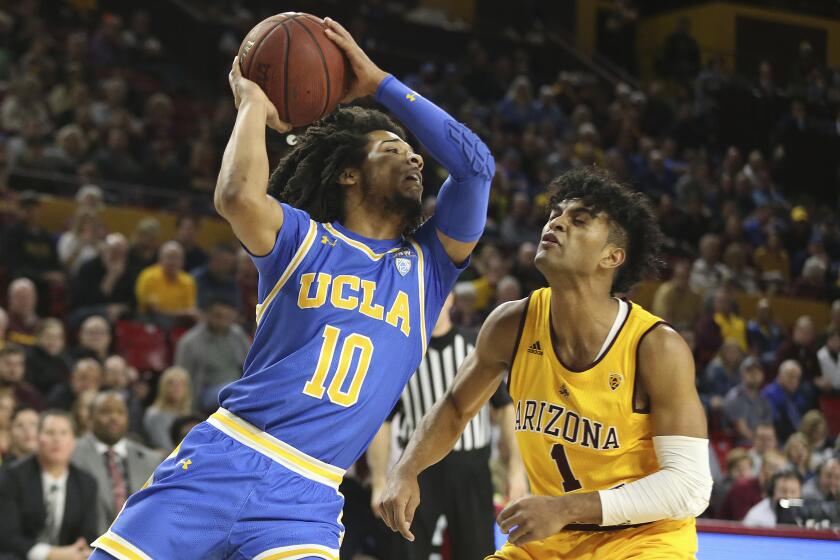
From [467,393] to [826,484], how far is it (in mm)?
4975

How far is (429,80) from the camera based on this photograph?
15.5 metres

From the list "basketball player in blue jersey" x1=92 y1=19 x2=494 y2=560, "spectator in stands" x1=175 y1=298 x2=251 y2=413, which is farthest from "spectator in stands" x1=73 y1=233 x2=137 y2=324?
"basketball player in blue jersey" x1=92 y1=19 x2=494 y2=560

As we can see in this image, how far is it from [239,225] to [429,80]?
12754 mm

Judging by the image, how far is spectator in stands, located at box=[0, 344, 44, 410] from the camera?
24.1 ft

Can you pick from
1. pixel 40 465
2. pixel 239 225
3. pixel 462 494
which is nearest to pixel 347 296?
pixel 239 225

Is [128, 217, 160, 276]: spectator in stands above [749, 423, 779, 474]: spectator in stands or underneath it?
above

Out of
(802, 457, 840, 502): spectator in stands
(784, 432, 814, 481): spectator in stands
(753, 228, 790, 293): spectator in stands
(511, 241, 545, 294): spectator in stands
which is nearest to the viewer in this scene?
(802, 457, 840, 502): spectator in stands

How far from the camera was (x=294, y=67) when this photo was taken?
3.22 metres

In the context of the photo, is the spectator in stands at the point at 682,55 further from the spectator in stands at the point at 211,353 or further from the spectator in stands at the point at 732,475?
the spectator in stands at the point at 211,353

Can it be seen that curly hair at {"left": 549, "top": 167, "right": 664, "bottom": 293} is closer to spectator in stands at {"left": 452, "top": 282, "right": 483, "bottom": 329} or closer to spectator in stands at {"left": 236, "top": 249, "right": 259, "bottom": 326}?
spectator in stands at {"left": 452, "top": 282, "right": 483, "bottom": 329}

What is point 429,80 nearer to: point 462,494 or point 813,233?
point 813,233

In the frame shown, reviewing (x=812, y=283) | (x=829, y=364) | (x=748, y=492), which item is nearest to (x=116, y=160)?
(x=748, y=492)

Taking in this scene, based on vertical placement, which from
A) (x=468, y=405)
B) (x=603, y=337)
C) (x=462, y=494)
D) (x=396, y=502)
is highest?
(x=603, y=337)

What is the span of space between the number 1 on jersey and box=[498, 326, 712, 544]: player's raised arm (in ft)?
0.49
